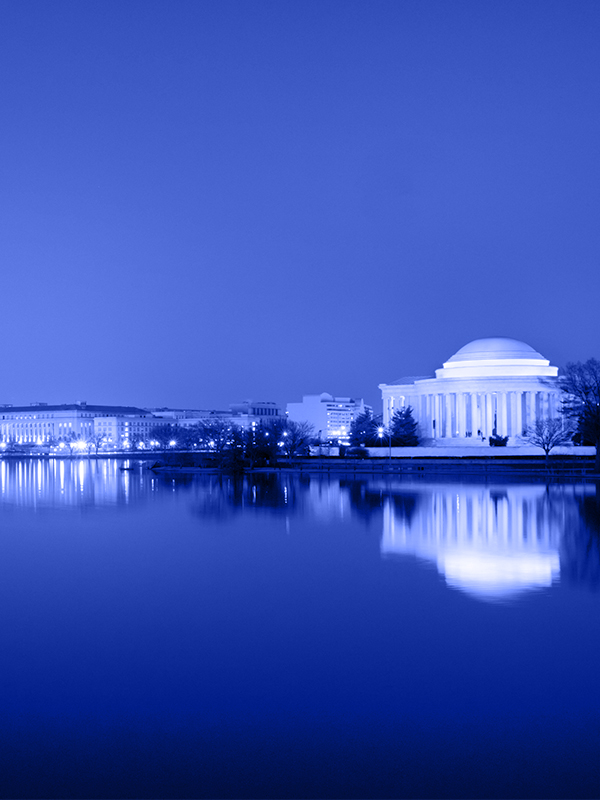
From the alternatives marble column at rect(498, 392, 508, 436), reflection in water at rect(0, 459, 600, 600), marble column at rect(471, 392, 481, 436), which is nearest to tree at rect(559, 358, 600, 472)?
marble column at rect(498, 392, 508, 436)

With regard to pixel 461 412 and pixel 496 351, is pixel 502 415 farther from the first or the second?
pixel 496 351

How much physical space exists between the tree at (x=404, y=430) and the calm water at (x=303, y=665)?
5396 centimetres

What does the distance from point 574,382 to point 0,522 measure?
47.8 meters

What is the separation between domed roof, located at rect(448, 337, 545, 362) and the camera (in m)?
85.1

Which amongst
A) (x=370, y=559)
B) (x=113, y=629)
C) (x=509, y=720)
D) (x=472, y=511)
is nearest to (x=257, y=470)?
(x=472, y=511)

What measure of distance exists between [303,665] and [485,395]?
72965mm

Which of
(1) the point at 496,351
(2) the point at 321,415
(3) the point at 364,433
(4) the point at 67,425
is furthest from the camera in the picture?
(4) the point at 67,425

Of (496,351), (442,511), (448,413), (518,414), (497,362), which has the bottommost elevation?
(442,511)

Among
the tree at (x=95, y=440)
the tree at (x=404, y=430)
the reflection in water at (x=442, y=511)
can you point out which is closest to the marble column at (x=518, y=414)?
the tree at (x=404, y=430)

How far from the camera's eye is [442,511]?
3145 centimetres

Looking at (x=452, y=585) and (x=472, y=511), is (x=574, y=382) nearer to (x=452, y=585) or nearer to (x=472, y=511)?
(x=472, y=511)

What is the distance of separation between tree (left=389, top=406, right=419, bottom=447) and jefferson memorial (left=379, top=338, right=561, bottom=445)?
3054 mm

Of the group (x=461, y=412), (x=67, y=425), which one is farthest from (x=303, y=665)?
(x=67, y=425)

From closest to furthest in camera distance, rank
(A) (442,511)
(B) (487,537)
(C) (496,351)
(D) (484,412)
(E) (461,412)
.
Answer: (B) (487,537)
(A) (442,511)
(D) (484,412)
(E) (461,412)
(C) (496,351)
